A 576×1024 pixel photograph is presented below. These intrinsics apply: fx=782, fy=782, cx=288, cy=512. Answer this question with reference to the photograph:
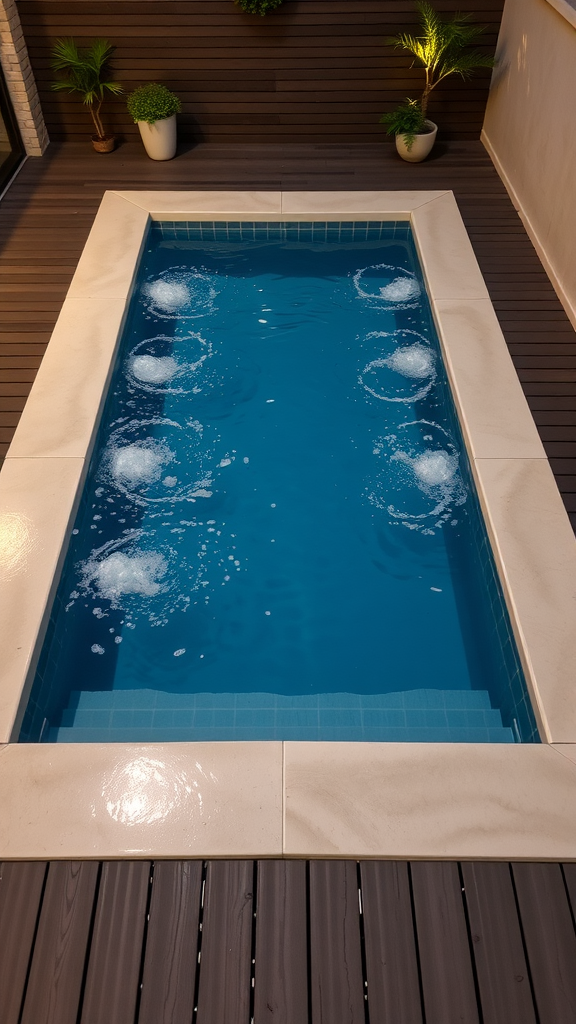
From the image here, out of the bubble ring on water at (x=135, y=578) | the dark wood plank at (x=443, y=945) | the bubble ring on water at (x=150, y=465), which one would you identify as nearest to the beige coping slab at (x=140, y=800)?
the dark wood plank at (x=443, y=945)

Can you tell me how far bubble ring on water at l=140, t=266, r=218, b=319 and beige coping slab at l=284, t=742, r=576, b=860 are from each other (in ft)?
9.49

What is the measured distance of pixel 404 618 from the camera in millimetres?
3104

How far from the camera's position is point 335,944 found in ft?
6.79

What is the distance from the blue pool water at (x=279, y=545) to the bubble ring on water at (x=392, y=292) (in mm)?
20

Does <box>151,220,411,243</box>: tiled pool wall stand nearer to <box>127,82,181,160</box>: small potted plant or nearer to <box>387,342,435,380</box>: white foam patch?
<box>127,82,181,160</box>: small potted plant

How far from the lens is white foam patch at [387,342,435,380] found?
4113mm

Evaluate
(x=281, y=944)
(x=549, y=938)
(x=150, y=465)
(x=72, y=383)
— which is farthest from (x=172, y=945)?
(x=72, y=383)

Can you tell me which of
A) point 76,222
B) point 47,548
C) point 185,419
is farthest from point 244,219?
point 47,548

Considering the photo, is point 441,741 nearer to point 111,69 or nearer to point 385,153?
point 385,153

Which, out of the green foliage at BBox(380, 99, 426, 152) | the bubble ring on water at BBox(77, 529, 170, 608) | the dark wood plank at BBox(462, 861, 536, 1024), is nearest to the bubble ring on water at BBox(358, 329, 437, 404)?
the bubble ring on water at BBox(77, 529, 170, 608)

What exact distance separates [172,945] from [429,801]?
83 cm

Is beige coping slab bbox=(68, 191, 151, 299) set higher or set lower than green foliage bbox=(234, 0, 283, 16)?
lower

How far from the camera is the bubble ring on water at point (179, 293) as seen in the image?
4570mm

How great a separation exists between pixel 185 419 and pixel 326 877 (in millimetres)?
2363
